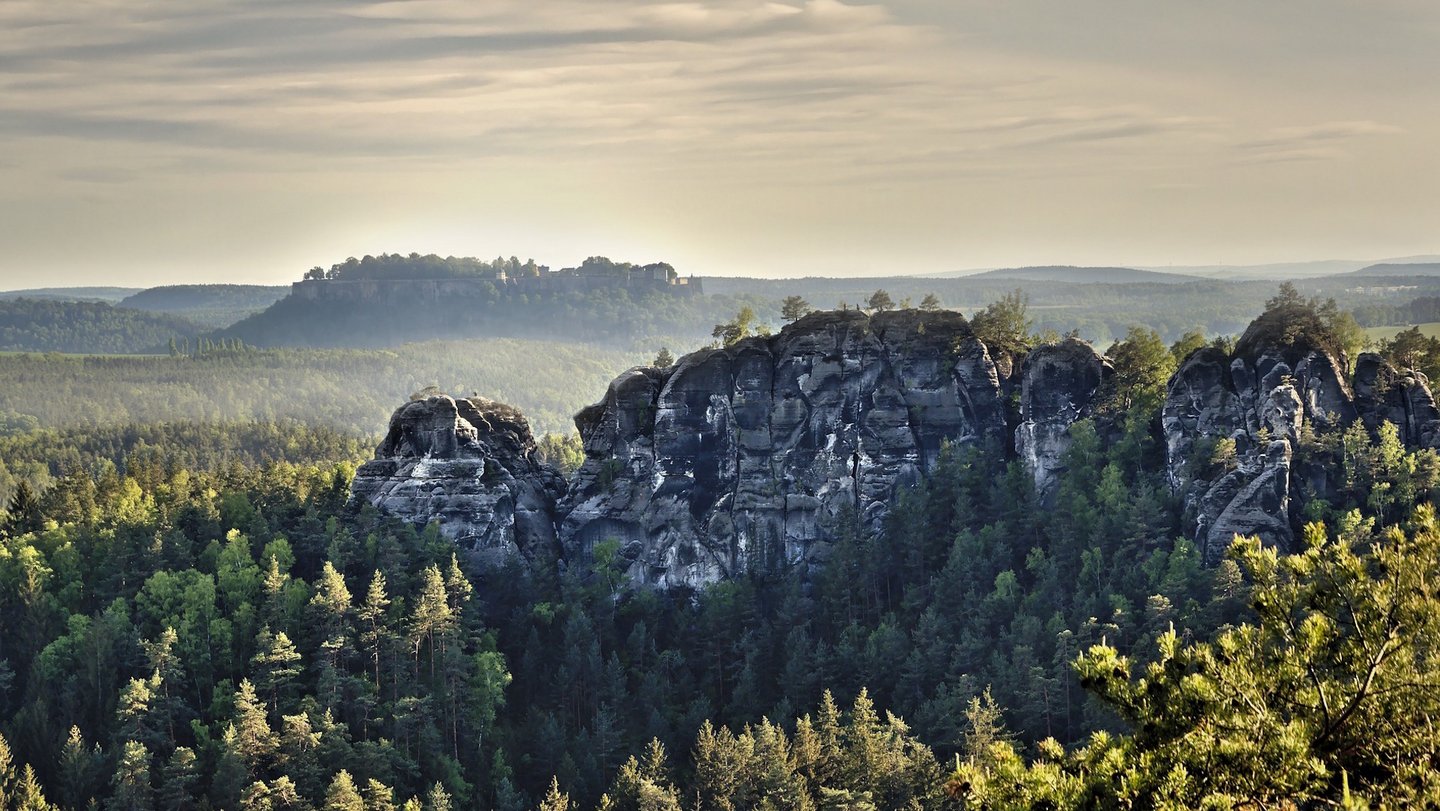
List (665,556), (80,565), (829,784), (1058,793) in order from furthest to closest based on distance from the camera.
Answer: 1. (665,556)
2. (80,565)
3. (829,784)
4. (1058,793)

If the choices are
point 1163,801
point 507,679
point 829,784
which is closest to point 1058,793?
point 1163,801

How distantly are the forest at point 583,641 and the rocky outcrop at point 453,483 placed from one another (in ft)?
5.68

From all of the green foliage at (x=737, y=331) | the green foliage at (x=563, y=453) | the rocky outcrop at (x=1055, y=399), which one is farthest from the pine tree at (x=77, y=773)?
the green foliage at (x=563, y=453)

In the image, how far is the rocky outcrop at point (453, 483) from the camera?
298ft

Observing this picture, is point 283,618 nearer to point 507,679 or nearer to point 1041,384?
→ point 507,679

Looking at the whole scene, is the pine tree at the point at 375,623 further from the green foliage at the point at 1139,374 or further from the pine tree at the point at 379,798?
the green foliage at the point at 1139,374

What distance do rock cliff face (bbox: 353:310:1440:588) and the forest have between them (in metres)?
1.83

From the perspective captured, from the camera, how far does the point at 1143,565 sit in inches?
2970

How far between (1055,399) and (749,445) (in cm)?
1972

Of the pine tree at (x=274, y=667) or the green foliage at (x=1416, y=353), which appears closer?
the pine tree at (x=274, y=667)

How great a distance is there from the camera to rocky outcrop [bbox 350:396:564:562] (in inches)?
3573

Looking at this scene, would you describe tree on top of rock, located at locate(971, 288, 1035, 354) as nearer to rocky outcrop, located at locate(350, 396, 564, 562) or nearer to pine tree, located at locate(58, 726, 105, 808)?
rocky outcrop, located at locate(350, 396, 564, 562)

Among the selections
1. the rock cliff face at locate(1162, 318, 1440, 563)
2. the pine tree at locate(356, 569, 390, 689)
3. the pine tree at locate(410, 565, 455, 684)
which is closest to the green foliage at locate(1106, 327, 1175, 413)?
the rock cliff face at locate(1162, 318, 1440, 563)

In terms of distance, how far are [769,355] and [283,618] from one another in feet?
116
